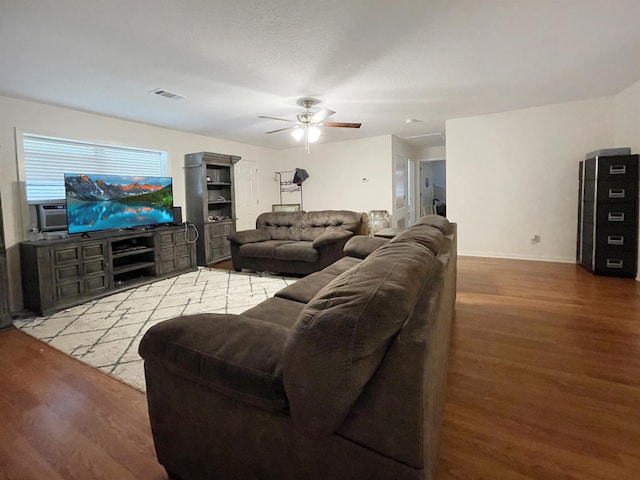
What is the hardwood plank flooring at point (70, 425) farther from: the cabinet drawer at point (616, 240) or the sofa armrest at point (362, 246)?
the cabinet drawer at point (616, 240)

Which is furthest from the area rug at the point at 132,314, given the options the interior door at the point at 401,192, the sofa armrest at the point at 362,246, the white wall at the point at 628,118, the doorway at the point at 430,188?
the doorway at the point at 430,188

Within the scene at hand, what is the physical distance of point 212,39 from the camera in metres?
2.60

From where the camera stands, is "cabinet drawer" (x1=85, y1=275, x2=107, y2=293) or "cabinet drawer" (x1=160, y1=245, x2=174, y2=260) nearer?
"cabinet drawer" (x1=85, y1=275, x2=107, y2=293)

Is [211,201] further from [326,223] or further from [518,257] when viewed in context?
[518,257]

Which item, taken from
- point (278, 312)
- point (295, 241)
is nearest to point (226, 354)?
point (278, 312)

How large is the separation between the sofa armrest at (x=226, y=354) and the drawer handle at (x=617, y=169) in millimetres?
4863

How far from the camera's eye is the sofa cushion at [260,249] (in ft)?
16.2

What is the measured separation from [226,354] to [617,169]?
5.12 m

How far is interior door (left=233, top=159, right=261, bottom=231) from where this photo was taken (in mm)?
7113

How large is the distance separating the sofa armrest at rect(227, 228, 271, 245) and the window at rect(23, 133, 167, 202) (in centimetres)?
180

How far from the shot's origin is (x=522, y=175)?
534cm

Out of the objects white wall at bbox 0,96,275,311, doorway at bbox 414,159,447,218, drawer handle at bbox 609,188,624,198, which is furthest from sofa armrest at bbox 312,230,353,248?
doorway at bbox 414,159,447,218

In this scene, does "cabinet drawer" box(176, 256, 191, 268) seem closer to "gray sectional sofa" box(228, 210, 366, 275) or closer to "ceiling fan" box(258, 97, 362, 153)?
"gray sectional sofa" box(228, 210, 366, 275)

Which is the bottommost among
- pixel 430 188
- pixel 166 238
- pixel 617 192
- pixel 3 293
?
pixel 3 293
